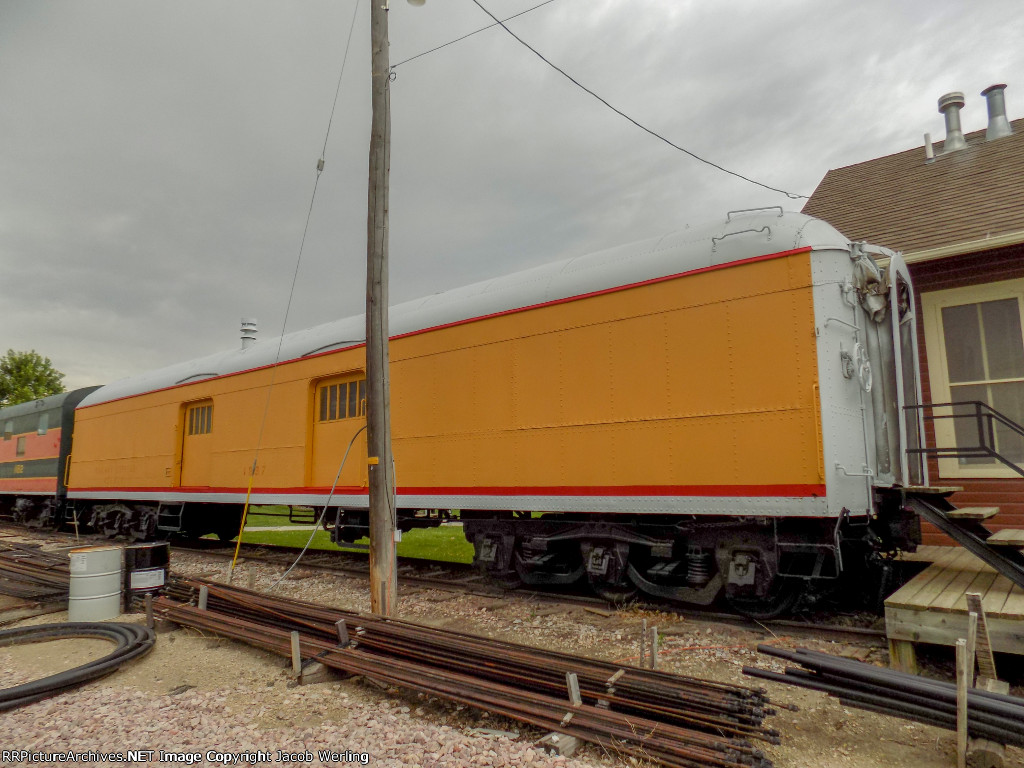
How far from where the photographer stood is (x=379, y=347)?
6.56m

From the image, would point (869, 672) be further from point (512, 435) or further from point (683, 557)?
point (512, 435)

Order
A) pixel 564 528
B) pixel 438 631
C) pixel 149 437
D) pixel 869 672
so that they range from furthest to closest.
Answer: pixel 149 437 → pixel 564 528 → pixel 438 631 → pixel 869 672

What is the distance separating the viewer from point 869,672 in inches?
132

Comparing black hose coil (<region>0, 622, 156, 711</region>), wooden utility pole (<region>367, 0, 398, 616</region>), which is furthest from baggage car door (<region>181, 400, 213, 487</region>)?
wooden utility pole (<region>367, 0, 398, 616</region>)

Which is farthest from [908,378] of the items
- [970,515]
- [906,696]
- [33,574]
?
[33,574]

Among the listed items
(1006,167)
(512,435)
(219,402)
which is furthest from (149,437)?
(1006,167)

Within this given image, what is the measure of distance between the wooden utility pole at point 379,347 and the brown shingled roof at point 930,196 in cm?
603

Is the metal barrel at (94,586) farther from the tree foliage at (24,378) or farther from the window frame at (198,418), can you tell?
the tree foliage at (24,378)

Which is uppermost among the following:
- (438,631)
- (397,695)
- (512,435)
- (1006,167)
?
(1006,167)

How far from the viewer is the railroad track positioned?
5516mm

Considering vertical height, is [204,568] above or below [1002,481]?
below

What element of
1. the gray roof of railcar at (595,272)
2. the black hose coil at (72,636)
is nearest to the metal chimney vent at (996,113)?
the gray roof of railcar at (595,272)

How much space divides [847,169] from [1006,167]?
292 cm

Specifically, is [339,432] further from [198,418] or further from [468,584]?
[198,418]
